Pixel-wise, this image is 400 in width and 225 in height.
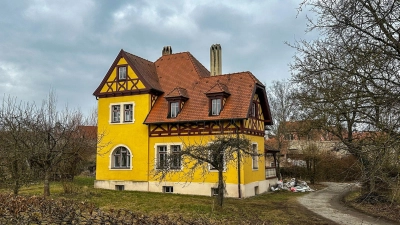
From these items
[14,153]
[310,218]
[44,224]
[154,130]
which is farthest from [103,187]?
[44,224]

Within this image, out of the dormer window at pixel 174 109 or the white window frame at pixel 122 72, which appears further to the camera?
the white window frame at pixel 122 72

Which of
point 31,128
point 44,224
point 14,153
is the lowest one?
point 44,224

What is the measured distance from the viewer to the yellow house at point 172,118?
19000 mm

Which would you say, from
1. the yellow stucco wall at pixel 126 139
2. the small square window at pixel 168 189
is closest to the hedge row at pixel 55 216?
the small square window at pixel 168 189

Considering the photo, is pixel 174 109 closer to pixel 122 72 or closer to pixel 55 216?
pixel 122 72

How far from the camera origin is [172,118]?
65.6 feet

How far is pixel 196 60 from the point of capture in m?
24.2

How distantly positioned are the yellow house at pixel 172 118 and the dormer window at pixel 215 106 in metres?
0.04

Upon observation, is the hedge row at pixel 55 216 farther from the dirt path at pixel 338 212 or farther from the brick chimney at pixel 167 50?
the brick chimney at pixel 167 50

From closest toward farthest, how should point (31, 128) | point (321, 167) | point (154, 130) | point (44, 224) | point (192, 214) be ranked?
point (44, 224) < point (192, 214) < point (31, 128) < point (154, 130) < point (321, 167)

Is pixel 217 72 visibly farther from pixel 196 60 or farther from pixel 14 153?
pixel 14 153

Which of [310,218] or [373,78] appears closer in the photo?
[373,78]

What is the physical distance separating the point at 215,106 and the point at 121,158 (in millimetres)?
6792

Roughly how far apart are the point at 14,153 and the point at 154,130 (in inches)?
351
